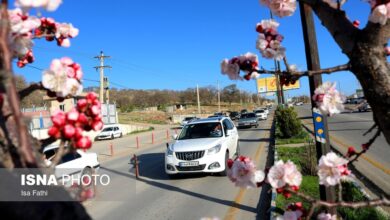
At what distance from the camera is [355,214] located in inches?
259

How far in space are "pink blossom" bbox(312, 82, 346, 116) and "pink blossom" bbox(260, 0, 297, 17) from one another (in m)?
0.55

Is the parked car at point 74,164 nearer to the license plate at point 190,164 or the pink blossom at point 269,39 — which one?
the license plate at point 190,164

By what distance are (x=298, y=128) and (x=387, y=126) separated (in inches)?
838

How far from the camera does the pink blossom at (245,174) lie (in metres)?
2.33

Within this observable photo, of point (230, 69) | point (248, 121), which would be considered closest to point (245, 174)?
point (230, 69)

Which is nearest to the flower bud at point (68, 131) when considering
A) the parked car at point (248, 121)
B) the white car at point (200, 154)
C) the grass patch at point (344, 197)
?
the grass patch at point (344, 197)

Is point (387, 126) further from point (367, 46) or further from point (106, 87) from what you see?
point (106, 87)

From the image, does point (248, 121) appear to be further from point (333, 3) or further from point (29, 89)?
point (29, 89)

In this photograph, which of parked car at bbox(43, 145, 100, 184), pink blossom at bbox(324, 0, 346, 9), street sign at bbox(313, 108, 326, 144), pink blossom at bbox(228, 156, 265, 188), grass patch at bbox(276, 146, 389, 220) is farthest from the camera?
parked car at bbox(43, 145, 100, 184)

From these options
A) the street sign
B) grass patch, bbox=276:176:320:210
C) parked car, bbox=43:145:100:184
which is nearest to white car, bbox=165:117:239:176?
parked car, bbox=43:145:100:184

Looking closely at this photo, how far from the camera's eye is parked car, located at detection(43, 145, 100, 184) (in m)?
Result: 9.45

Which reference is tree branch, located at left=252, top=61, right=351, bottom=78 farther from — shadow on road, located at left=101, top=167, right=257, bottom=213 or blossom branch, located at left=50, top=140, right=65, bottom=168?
shadow on road, located at left=101, top=167, right=257, bottom=213

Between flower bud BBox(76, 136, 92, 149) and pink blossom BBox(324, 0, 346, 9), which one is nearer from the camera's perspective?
flower bud BBox(76, 136, 92, 149)

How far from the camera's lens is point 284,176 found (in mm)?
2012
